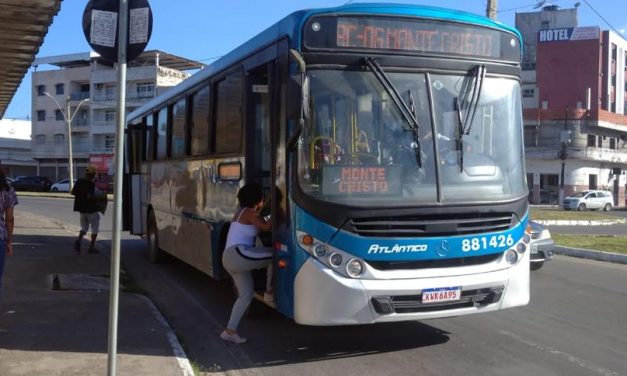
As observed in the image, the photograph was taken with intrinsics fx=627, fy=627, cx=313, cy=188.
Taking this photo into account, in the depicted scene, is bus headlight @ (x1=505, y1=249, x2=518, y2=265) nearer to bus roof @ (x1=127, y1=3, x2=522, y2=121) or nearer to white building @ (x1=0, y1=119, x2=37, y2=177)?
bus roof @ (x1=127, y1=3, x2=522, y2=121)

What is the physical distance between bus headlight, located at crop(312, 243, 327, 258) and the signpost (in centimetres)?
167

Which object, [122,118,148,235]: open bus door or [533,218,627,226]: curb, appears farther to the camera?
[533,218,627,226]: curb

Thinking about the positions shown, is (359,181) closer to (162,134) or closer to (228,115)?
(228,115)

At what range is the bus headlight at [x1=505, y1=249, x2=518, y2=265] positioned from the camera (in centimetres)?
583

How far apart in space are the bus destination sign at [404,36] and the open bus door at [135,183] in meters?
7.81

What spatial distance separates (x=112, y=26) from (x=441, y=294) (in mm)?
3419

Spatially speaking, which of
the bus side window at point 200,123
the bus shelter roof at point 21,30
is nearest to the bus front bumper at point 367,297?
the bus side window at point 200,123

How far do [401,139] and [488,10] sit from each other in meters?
12.1

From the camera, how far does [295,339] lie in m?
6.55

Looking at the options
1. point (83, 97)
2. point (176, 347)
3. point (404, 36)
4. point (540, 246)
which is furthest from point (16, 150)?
point (404, 36)

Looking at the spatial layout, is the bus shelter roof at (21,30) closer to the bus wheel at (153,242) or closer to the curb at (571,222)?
the bus wheel at (153,242)

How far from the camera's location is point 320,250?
17.4ft

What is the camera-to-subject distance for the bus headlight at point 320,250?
17.4 ft

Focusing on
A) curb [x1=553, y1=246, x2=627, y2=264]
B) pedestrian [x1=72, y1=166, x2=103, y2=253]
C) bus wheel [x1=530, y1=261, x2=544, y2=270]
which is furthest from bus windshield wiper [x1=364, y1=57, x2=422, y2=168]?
curb [x1=553, y1=246, x2=627, y2=264]
